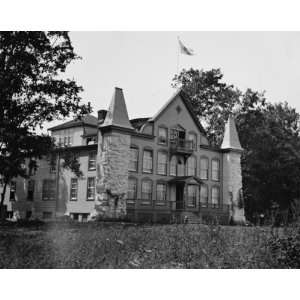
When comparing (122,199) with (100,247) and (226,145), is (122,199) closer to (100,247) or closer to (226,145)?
(226,145)

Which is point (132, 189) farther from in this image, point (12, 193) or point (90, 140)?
point (12, 193)

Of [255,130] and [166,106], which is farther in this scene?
[255,130]

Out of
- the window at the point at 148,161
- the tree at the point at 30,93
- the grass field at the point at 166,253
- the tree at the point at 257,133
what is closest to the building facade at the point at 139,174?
the window at the point at 148,161

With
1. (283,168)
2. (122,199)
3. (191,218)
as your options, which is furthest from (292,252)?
(283,168)

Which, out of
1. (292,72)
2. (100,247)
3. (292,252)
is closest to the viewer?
(292,252)

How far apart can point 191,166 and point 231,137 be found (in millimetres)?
4122

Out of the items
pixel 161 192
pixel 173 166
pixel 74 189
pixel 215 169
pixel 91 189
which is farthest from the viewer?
pixel 215 169

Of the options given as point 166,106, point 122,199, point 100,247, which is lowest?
point 100,247

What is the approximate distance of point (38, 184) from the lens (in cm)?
3131

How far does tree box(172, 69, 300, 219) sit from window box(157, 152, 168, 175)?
7186 mm

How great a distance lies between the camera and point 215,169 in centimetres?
3388

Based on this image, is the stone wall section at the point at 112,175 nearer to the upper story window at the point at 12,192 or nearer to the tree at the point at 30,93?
the tree at the point at 30,93

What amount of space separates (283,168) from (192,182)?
874 cm

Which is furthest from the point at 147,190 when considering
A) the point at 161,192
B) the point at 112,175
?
the point at 112,175
